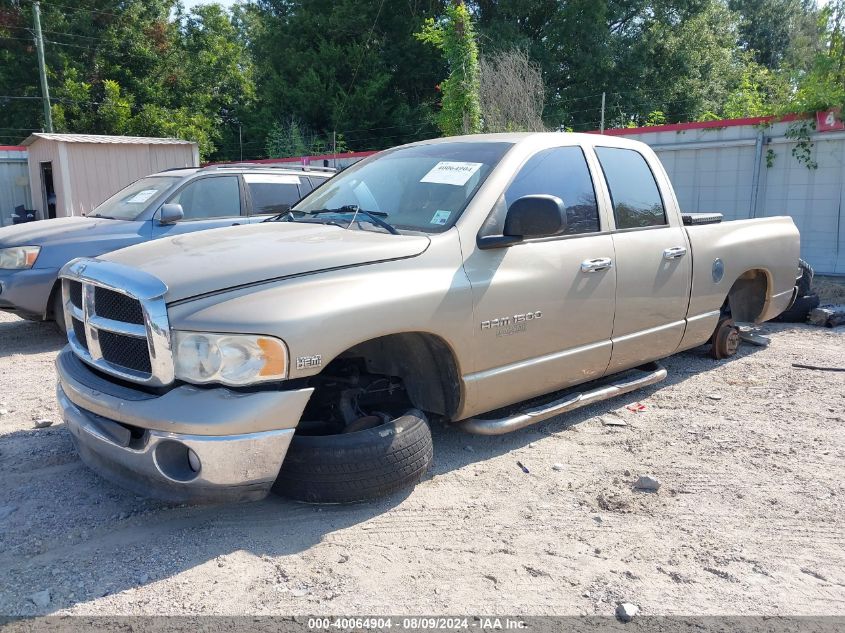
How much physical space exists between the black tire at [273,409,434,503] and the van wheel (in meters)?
3.82

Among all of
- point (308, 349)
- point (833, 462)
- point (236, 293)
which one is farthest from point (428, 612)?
point (833, 462)

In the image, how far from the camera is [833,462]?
4145 mm

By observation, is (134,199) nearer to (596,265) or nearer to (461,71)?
(596,265)

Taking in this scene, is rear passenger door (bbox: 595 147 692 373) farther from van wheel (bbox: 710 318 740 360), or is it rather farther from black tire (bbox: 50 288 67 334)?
black tire (bbox: 50 288 67 334)

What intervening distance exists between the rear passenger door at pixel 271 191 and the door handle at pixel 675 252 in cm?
463

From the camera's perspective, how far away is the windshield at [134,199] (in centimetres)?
765

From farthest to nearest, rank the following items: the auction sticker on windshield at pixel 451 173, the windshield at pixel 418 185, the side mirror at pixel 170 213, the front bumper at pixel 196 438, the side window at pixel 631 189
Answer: the side mirror at pixel 170 213, the side window at pixel 631 189, the auction sticker on windshield at pixel 451 173, the windshield at pixel 418 185, the front bumper at pixel 196 438

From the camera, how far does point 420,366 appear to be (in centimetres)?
379

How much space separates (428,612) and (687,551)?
4.14 ft

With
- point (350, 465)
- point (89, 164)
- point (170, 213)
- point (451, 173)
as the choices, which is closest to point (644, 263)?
point (451, 173)

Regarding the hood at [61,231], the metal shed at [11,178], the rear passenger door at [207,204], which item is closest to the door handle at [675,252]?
the rear passenger door at [207,204]

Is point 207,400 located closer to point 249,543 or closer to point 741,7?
point 249,543

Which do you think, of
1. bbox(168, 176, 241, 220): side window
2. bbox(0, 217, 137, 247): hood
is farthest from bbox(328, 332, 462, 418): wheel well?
bbox(168, 176, 241, 220): side window

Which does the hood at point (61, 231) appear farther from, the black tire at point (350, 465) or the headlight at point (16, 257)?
the black tire at point (350, 465)
